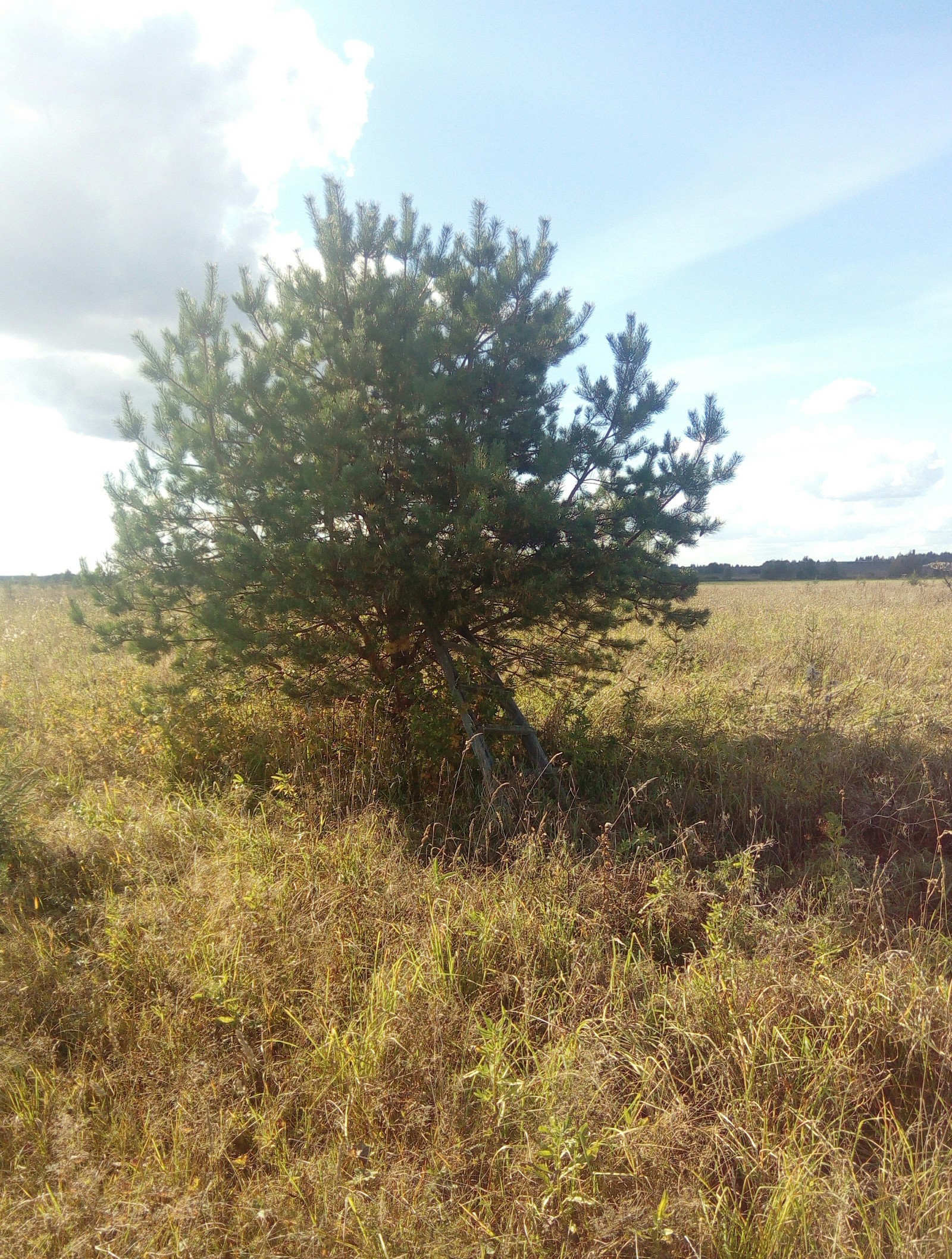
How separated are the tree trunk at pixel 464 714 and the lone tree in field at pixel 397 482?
0.8 inches

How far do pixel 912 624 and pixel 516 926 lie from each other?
1198 cm

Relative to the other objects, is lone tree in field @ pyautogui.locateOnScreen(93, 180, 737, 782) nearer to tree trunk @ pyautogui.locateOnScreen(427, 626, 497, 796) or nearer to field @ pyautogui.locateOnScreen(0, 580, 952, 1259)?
tree trunk @ pyautogui.locateOnScreen(427, 626, 497, 796)

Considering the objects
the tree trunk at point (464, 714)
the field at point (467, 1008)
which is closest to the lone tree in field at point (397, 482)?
the tree trunk at point (464, 714)

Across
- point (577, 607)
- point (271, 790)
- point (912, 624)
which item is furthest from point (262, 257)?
point (912, 624)

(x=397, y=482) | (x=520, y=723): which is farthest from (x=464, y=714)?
(x=397, y=482)

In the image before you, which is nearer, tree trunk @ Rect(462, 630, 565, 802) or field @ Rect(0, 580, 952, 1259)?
field @ Rect(0, 580, 952, 1259)

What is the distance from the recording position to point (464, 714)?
5.54m

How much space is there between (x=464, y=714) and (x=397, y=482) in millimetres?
1833

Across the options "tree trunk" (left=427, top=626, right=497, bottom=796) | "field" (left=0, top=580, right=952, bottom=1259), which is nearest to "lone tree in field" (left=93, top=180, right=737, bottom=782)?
"tree trunk" (left=427, top=626, right=497, bottom=796)

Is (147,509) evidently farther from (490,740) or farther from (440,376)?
(490,740)

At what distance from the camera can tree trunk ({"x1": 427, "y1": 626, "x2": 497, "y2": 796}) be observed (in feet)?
17.0

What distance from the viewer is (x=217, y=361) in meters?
5.41

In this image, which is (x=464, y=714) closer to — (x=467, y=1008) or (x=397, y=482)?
(x=397, y=482)

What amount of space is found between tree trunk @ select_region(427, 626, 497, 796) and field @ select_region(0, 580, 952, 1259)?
0.83 ft
